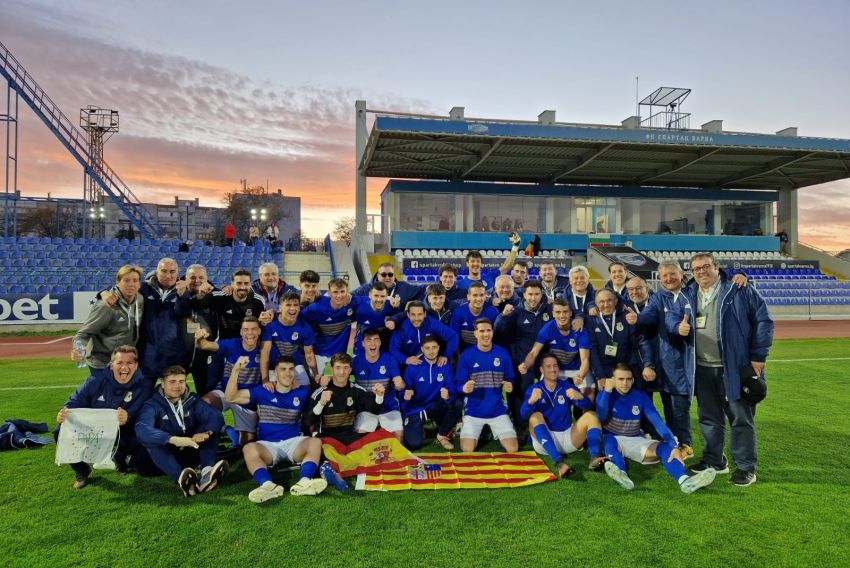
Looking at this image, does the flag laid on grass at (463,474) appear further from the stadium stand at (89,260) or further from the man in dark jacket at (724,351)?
the stadium stand at (89,260)

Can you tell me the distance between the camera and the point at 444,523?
Result: 3.93 m

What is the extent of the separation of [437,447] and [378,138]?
60.0 feet

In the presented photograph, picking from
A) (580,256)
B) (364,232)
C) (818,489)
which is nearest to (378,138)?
(364,232)

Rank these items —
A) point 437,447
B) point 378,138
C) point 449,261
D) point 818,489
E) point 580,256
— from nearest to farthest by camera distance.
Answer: point 818,489 < point 437,447 < point 378,138 < point 449,261 < point 580,256

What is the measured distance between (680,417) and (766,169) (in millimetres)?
29397

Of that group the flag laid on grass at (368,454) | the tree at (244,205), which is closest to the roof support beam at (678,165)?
the flag laid on grass at (368,454)

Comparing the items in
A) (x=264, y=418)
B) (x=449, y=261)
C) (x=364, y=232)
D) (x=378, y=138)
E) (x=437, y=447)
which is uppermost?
(x=378, y=138)

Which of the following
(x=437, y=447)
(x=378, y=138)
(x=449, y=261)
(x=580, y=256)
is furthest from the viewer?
(x=580, y=256)

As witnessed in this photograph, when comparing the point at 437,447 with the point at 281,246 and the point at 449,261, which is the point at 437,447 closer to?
the point at 449,261

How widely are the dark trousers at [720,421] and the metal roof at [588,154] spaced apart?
59.8 ft

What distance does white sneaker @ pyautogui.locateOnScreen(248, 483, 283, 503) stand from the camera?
4.26m

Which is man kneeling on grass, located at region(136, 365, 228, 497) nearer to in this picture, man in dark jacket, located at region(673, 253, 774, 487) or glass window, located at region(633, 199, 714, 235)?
man in dark jacket, located at region(673, 253, 774, 487)

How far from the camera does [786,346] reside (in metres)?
13.7

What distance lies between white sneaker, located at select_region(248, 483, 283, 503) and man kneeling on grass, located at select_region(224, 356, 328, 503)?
0.26m
